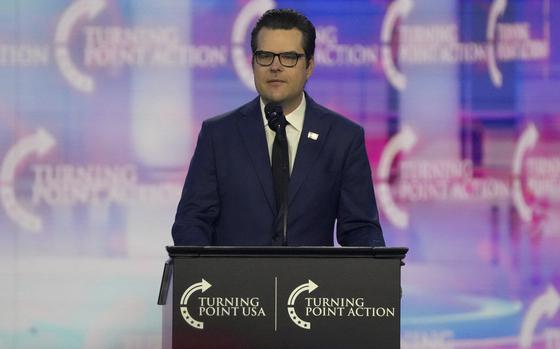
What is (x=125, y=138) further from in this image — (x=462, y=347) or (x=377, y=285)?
(x=377, y=285)

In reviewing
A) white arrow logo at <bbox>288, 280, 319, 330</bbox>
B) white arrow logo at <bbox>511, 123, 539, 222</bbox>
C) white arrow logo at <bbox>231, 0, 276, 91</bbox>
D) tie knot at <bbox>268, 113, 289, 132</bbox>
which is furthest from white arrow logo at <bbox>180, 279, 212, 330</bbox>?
white arrow logo at <bbox>511, 123, 539, 222</bbox>

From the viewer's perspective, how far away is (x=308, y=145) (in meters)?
3.30

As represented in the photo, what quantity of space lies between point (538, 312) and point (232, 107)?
72.2 inches

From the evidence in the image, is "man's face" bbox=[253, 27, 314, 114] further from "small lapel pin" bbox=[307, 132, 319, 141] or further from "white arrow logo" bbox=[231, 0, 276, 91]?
"white arrow logo" bbox=[231, 0, 276, 91]

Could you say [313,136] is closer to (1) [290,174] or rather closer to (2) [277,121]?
(1) [290,174]

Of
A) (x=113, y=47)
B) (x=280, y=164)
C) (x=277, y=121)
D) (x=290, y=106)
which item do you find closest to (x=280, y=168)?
(x=280, y=164)

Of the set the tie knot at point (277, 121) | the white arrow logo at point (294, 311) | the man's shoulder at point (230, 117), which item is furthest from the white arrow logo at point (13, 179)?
the white arrow logo at point (294, 311)

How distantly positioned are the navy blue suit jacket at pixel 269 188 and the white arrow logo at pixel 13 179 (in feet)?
6.95

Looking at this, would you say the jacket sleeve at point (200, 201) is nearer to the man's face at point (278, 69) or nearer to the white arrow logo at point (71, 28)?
the man's face at point (278, 69)

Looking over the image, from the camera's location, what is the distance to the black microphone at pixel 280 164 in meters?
2.86

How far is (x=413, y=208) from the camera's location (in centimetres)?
544

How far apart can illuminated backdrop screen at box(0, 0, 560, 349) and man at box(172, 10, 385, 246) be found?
2012 mm

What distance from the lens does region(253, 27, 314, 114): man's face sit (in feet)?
10.6

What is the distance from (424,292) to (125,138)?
1.64 m
